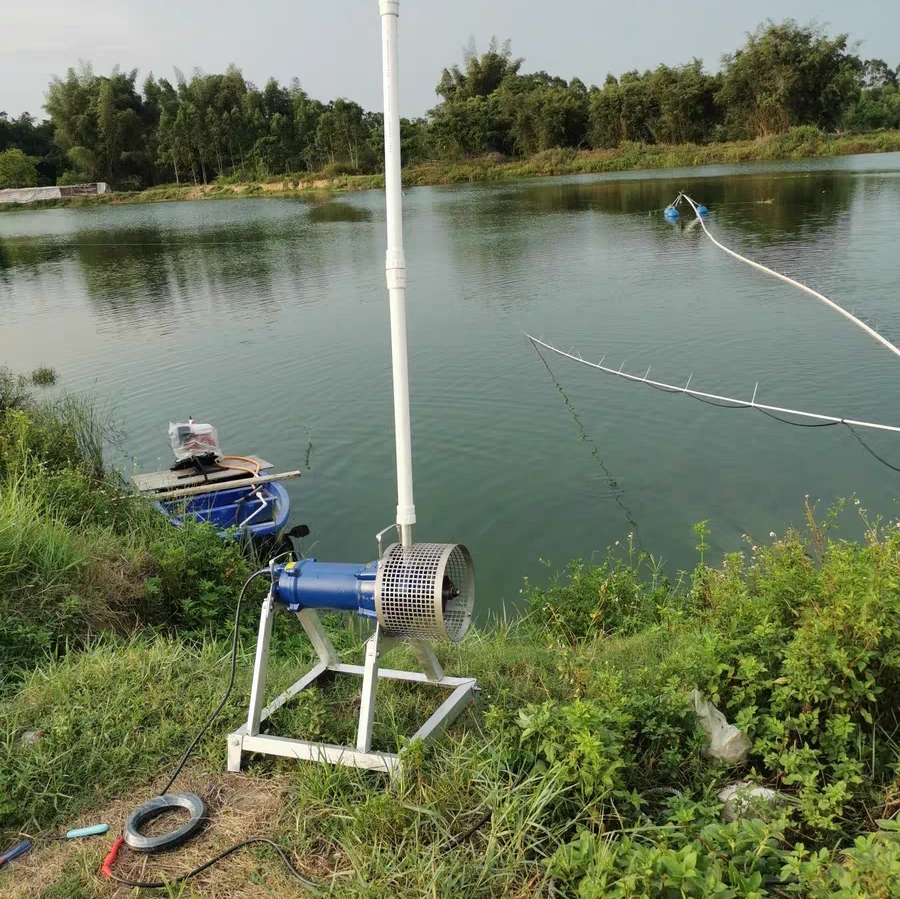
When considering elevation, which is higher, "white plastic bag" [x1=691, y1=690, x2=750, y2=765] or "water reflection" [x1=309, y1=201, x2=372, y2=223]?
"water reflection" [x1=309, y1=201, x2=372, y2=223]

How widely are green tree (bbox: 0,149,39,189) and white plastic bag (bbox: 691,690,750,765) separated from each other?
70.0 m

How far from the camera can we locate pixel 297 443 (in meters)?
8.84

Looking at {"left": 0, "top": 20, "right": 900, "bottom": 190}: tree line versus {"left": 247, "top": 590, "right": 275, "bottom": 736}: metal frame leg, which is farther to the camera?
{"left": 0, "top": 20, "right": 900, "bottom": 190}: tree line

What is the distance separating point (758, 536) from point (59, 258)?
25.5 meters

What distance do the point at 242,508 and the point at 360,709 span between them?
4004mm

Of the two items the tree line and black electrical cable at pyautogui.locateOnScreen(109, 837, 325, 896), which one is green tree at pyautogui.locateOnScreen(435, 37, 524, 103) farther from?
black electrical cable at pyautogui.locateOnScreen(109, 837, 325, 896)

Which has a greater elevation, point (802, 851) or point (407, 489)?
point (407, 489)

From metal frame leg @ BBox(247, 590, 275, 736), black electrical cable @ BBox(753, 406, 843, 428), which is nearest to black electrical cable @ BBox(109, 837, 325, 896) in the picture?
metal frame leg @ BBox(247, 590, 275, 736)

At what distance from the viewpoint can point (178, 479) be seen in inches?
267

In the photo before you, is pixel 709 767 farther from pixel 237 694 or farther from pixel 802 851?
pixel 237 694

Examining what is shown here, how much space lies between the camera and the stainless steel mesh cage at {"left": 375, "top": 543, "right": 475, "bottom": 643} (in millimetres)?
2527

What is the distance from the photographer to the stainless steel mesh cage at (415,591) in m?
2.53

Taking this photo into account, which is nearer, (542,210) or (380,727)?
(380,727)

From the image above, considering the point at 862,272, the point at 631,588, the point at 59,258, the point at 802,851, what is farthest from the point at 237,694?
the point at 59,258
